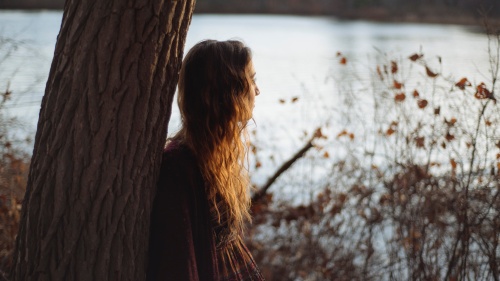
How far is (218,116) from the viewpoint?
2385 mm

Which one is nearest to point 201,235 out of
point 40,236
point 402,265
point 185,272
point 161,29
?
point 185,272

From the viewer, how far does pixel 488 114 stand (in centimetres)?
401

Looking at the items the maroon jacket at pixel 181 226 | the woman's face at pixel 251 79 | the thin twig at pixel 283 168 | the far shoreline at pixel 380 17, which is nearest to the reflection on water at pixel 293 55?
the far shoreline at pixel 380 17

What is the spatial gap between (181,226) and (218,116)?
39cm

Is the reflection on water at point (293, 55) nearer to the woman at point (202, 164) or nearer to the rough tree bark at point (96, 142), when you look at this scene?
the woman at point (202, 164)

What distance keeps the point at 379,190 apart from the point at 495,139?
5.39 ft

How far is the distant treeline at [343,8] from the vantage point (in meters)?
13.9

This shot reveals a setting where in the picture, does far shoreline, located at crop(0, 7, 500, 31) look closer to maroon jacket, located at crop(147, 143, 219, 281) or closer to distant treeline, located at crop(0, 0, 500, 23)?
distant treeline, located at crop(0, 0, 500, 23)

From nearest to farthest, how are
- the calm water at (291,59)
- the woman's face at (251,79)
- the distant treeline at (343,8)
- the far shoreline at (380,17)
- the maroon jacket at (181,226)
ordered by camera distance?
the maroon jacket at (181,226), the woman's face at (251,79), the calm water at (291,59), the far shoreline at (380,17), the distant treeline at (343,8)

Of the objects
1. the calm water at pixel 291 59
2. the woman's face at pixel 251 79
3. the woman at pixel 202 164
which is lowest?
the calm water at pixel 291 59

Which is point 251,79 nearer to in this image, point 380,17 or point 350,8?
point 380,17

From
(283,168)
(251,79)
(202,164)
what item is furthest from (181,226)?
(283,168)

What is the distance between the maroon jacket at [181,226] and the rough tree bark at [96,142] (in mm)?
77

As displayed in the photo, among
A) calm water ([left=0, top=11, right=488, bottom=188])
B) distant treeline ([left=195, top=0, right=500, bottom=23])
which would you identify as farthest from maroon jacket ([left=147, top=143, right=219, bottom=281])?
distant treeline ([left=195, top=0, right=500, bottom=23])
